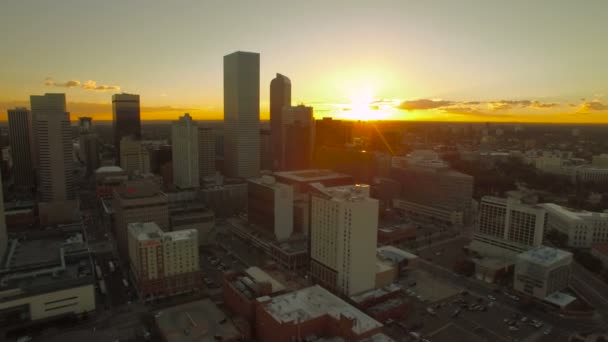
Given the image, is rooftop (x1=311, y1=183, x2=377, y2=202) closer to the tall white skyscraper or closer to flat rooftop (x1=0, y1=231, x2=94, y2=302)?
flat rooftop (x1=0, y1=231, x2=94, y2=302)

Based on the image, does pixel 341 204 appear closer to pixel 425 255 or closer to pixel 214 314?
pixel 214 314

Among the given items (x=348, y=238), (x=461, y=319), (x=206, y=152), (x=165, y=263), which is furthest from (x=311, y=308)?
(x=206, y=152)

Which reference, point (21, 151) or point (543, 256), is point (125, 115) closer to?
point (21, 151)

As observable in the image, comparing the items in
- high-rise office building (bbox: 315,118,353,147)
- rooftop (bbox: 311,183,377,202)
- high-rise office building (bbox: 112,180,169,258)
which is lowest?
high-rise office building (bbox: 112,180,169,258)

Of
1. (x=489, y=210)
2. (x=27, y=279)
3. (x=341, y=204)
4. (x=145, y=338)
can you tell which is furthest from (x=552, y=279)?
(x=27, y=279)

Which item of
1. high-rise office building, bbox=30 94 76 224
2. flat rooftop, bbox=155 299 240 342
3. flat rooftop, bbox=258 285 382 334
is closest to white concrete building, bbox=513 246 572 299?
flat rooftop, bbox=258 285 382 334

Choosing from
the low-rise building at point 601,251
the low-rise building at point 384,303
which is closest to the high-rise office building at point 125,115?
the low-rise building at point 384,303
